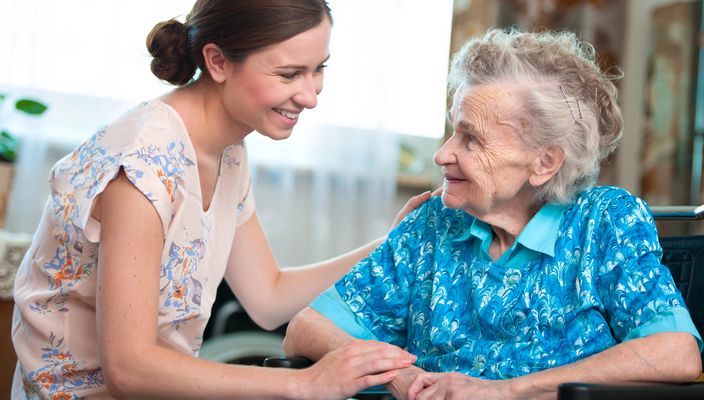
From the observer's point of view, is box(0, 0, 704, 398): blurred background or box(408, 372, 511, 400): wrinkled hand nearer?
box(408, 372, 511, 400): wrinkled hand

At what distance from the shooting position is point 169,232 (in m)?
1.58

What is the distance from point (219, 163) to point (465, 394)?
75 cm

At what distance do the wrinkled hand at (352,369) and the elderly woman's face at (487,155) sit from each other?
1.02 ft

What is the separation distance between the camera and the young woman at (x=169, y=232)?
4.70 ft

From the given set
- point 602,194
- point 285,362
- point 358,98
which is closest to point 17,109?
point 358,98

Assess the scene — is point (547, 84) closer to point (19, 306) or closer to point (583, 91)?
point (583, 91)

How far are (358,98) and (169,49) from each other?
199 cm

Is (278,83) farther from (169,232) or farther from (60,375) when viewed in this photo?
(60,375)

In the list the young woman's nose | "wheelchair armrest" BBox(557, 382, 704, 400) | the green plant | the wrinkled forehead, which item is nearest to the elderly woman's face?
the wrinkled forehead

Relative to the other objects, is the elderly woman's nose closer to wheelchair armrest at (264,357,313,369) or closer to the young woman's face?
the young woman's face

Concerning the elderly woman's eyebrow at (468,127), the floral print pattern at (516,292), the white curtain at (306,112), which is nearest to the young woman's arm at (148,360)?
the floral print pattern at (516,292)

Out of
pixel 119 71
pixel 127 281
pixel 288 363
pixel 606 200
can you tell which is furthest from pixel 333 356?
pixel 119 71

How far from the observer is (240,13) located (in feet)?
5.18

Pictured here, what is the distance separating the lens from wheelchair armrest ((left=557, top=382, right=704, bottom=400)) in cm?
114
